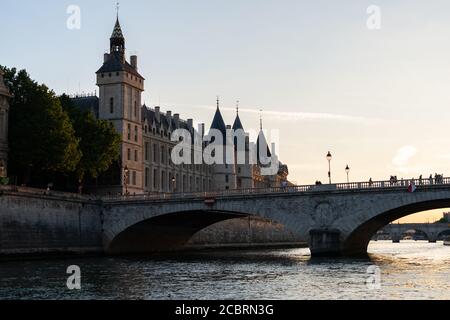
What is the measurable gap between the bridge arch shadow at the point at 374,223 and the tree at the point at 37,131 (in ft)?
101

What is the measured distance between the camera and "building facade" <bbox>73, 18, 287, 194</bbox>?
95.9 m

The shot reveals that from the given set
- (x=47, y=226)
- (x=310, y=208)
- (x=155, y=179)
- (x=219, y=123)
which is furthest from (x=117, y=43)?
(x=219, y=123)

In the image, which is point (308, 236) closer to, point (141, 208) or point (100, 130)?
point (141, 208)

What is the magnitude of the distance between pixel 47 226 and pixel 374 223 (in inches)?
1268

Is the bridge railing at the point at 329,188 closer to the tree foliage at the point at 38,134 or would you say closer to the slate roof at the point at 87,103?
the tree foliage at the point at 38,134

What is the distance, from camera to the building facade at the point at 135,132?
95875 millimetres

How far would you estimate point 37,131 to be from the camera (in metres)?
71.9

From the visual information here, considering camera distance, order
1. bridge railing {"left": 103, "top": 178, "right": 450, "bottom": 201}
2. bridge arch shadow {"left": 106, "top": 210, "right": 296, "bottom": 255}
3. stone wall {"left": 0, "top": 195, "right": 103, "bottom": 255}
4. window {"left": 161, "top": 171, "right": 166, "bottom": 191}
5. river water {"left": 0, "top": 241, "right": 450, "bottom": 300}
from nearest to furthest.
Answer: river water {"left": 0, "top": 241, "right": 450, "bottom": 300}
bridge railing {"left": 103, "top": 178, "right": 450, "bottom": 201}
stone wall {"left": 0, "top": 195, "right": 103, "bottom": 255}
bridge arch shadow {"left": 106, "top": 210, "right": 296, "bottom": 255}
window {"left": 161, "top": 171, "right": 166, "bottom": 191}

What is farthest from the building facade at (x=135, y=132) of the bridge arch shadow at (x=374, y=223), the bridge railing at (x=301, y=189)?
the bridge arch shadow at (x=374, y=223)


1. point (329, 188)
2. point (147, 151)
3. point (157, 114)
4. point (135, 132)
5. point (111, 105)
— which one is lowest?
point (329, 188)

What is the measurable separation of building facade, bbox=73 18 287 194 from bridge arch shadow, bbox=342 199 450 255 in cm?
3509

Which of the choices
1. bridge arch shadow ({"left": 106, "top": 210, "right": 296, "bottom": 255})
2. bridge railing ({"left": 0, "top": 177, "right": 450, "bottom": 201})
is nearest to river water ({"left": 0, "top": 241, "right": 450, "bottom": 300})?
bridge railing ({"left": 0, "top": 177, "right": 450, "bottom": 201})

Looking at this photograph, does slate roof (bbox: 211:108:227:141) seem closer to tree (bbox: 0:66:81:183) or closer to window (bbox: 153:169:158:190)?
window (bbox: 153:169:158:190)

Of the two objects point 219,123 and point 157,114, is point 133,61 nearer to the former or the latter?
point 157,114
